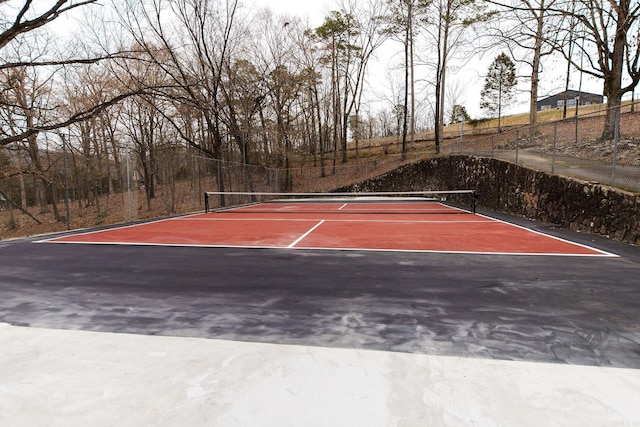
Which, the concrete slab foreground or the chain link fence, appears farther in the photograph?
the chain link fence

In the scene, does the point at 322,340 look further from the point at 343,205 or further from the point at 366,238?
the point at 343,205

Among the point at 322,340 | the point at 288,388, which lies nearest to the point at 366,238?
the point at 322,340

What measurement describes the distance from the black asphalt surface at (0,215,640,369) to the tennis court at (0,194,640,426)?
0.02m

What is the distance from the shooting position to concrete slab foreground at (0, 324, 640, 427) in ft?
5.59

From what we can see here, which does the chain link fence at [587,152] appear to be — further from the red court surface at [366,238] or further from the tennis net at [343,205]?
the tennis net at [343,205]

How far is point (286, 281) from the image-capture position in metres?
4.15

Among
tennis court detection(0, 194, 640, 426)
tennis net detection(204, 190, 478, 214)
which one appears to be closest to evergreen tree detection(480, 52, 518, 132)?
tennis net detection(204, 190, 478, 214)

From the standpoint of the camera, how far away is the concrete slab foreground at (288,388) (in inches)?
67.1

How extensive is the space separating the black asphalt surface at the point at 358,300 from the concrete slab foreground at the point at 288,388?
21 cm

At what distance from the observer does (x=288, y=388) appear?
1958 mm

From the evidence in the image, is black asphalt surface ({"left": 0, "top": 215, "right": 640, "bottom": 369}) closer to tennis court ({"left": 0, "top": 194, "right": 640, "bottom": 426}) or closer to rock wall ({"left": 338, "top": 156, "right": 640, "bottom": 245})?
tennis court ({"left": 0, "top": 194, "right": 640, "bottom": 426})

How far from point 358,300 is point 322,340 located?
98 centimetres

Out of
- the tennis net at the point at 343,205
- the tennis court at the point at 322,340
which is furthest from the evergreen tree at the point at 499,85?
the tennis court at the point at 322,340

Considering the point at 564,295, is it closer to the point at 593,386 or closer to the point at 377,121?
the point at 593,386
